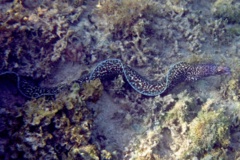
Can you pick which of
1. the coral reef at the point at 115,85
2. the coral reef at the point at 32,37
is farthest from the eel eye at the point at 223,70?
the coral reef at the point at 32,37

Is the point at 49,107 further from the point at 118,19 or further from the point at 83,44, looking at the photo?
the point at 118,19

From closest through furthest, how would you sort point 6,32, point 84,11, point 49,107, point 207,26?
point 49,107 → point 6,32 → point 84,11 → point 207,26

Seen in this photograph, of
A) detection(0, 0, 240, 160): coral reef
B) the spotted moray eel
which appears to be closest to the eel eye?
the spotted moray eel

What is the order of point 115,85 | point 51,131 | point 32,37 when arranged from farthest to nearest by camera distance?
A: 1. point 32,37
2. point 115,85
3. point 51,131

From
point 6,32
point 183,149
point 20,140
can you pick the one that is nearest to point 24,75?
point 6,32

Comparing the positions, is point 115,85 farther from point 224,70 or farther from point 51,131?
point 224,70

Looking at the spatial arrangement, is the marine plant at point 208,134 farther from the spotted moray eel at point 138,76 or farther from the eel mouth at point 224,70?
the eel mouth at point 224,70

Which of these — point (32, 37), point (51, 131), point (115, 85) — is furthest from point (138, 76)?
point (32, 37)

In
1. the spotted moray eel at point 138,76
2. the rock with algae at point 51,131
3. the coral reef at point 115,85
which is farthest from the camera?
the spotted moray eel at point 138,76
